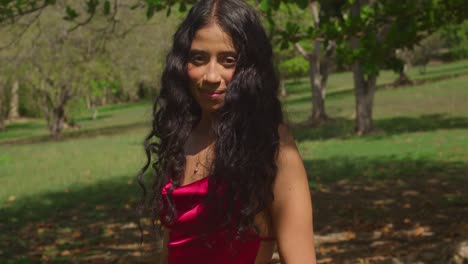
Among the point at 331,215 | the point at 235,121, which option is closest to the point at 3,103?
the point at 331,215

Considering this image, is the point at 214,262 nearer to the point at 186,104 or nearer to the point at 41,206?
the point at 186,104

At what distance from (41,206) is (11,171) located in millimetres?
7781

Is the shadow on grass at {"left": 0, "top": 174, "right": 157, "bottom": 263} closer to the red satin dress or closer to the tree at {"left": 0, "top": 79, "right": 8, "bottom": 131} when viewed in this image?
the red satin dress

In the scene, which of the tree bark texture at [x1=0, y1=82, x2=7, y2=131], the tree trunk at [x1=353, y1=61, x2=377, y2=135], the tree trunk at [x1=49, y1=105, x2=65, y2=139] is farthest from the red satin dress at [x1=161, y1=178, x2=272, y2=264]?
the tree bark texture at [x1=0, y1=82, x2=7, y2=131]

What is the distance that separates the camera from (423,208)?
977cm

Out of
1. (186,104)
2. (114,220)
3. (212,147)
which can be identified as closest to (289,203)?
(212,147)

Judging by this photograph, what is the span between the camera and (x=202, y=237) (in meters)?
2.12

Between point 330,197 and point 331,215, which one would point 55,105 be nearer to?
point 330,197

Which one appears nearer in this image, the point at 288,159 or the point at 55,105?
the point at 288,159

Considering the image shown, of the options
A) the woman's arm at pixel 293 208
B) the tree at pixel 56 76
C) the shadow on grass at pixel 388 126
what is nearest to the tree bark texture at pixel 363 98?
the shadow on grass at pixel 388 126

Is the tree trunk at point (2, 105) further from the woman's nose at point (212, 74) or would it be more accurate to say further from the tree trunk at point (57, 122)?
the woman's nose at point (212, 74)

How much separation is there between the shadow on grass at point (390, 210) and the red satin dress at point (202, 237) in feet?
13.5

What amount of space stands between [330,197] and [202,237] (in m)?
9.54

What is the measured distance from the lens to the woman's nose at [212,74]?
2.12m
